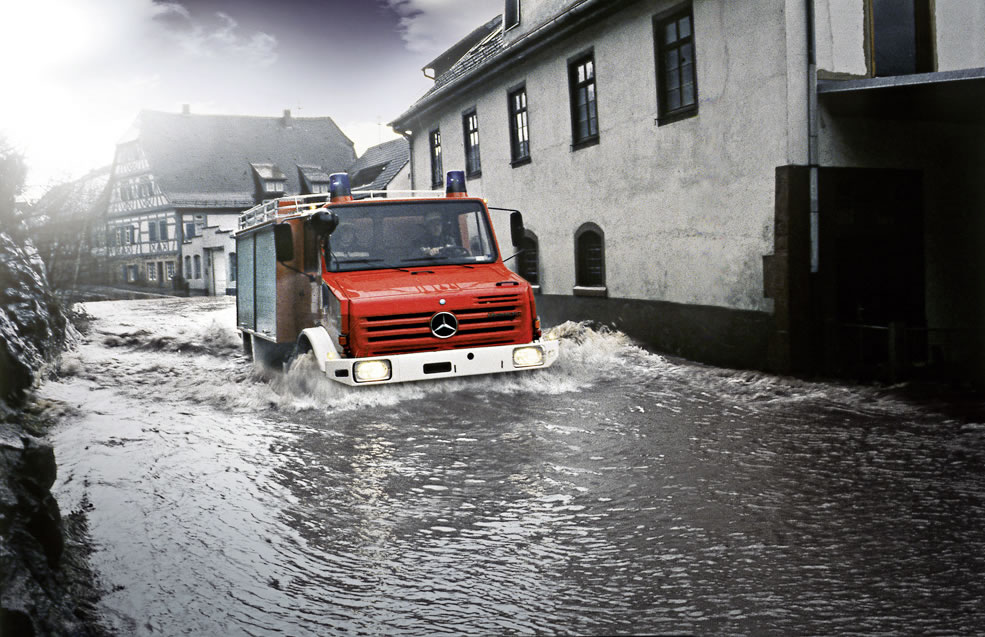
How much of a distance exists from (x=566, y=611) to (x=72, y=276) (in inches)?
222

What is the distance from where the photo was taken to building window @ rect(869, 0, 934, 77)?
12461 mm

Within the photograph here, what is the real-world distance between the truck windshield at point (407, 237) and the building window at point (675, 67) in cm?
529

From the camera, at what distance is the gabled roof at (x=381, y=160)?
36.8 m

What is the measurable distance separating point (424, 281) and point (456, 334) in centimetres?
70

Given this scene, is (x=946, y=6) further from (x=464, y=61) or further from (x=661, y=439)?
(x=464, y=61)

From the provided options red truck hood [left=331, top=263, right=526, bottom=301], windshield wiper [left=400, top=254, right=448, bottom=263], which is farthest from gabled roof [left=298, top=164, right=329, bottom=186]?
red truck hood [left=331, top=263, right=526, bottom=301]

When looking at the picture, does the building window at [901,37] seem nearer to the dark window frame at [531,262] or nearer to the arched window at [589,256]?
the arched window at [589,256]

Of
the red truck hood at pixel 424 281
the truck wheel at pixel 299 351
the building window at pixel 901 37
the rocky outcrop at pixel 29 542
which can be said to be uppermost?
the building window at pixel 901 37

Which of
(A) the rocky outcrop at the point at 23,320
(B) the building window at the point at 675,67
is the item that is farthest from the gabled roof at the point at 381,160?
(A) the rocky outcrop at the point at 23,320

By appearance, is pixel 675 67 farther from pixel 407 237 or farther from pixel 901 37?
pixel 407 237

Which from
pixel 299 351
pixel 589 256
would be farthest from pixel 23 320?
pixel 589 256

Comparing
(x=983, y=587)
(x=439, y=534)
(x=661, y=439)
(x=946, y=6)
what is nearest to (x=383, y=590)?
(x=439, y=534)

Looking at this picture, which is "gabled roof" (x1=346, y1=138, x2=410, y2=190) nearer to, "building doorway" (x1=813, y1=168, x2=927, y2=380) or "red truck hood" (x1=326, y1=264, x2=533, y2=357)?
"building doorway" (x1=813, y1=168, x2=927, y2=380)

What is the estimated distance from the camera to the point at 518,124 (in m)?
20.5
